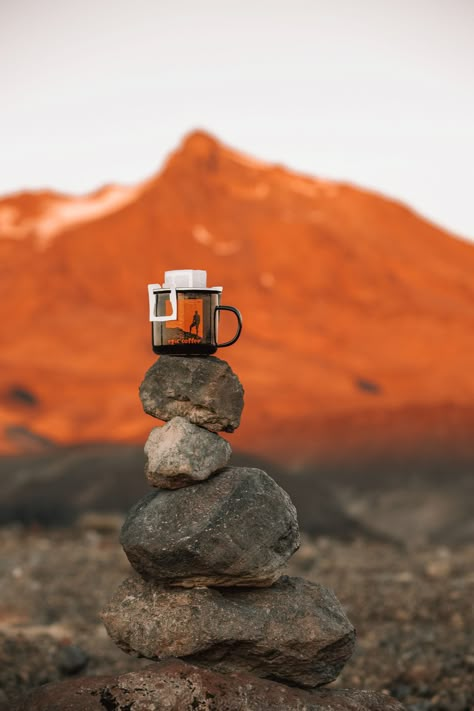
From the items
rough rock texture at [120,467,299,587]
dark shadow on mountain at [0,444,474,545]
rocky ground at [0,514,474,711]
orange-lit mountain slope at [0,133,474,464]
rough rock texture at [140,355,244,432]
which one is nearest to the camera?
rough rock texture at [120,467,299,587]

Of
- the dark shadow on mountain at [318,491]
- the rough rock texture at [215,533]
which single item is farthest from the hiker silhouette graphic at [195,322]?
the dark shadow on mountain at [318,491]

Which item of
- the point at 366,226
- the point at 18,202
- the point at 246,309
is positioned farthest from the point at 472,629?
the point at 18,202

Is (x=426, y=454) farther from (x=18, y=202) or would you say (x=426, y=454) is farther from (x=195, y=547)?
(x=195, y=547)

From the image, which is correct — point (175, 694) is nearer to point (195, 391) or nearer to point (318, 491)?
point (195, 391)

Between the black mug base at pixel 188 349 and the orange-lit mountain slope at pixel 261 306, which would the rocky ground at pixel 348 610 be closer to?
the orange-lit mountain slope at pixel 261 306

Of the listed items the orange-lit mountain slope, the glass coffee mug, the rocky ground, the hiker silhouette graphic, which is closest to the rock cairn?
the glass coffee mug

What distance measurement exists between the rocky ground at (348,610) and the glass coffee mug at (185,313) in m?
6.02

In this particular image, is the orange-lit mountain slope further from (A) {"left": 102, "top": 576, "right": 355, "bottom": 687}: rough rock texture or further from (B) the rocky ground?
(A) {"left": 102, "top": 576, "right": 355, "bottom": 687}: rough rock texture

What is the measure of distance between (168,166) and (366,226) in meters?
8.37

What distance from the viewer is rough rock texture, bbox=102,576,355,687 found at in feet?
26.6

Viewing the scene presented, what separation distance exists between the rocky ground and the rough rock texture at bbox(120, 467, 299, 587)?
4683mm

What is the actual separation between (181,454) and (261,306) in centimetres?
2572

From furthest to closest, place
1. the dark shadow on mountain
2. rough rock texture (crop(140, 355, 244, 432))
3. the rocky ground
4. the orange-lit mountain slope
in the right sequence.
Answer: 1. the orange-lit mountain slope
2. the dark shadow on mountain
3. the rocky ground
4. rough rock texture (crop(140, 355, 244, 432))

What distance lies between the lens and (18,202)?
37406mm
